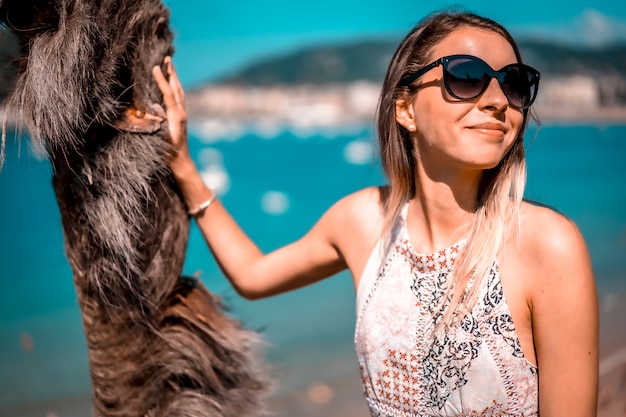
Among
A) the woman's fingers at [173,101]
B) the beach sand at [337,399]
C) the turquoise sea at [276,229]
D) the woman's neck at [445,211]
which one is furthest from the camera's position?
the turquoise sea at [276,229]

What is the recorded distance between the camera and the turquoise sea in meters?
3.46

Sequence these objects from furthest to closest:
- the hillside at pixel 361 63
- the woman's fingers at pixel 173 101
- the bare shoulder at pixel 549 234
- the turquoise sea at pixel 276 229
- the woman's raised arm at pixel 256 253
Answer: the hillside at pixel 361 63
the turquoise sea at pixel 276 229
the woman's raised arm at pixel 256 253
the woman's fingers at pixel 173 101
the bare shoulder at pixel 549 234

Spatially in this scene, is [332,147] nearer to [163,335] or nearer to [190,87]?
[190,87]

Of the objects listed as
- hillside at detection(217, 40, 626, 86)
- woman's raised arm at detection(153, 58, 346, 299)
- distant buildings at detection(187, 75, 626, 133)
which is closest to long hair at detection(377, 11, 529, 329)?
woman's raised arm at detection(153, 58, 346, 299)

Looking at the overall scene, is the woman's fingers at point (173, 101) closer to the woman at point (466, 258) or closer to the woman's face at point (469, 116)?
the woman at point (466, 258)

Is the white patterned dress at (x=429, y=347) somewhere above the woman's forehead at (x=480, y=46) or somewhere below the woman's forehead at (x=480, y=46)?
below

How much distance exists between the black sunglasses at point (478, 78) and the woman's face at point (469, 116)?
0.01 metres

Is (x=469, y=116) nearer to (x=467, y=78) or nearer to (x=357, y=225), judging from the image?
(x=467, y=78)

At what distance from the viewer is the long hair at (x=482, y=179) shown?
1.29 meters

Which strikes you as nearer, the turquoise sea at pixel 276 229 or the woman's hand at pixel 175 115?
the woman's hand at pixel 175 115

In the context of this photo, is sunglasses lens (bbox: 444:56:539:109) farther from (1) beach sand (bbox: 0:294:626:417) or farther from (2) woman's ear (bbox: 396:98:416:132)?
(1) beach sand (bbox: 0:294:626:417)

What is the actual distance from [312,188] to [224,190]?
559 mm

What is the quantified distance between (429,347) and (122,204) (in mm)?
700

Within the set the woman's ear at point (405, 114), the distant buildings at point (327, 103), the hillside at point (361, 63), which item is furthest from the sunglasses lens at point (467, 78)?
the hillside at point (361, 63)
